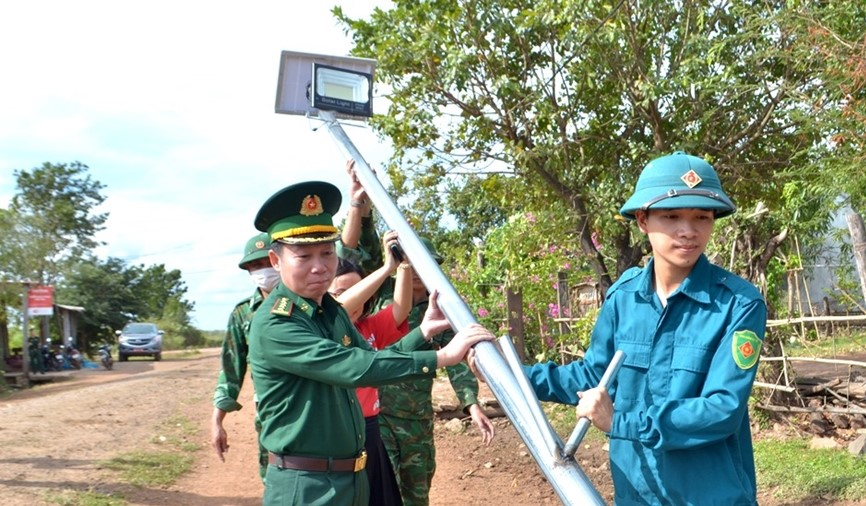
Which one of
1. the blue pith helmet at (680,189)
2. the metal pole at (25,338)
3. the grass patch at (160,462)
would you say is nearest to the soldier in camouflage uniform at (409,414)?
the blue pith helmet at (680,189)

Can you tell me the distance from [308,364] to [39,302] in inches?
771

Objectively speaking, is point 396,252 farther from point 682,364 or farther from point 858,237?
point 858,237

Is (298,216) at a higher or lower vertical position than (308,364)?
higher

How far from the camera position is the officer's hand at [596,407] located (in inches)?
79.1

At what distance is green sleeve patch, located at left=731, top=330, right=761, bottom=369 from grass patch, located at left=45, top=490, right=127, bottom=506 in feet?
18.1

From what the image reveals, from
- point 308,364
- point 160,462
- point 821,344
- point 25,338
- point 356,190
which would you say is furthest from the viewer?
point 25,338

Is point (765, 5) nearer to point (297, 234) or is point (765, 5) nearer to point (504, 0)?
point (504, 0)

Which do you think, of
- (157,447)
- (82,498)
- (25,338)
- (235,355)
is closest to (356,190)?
(235,355)

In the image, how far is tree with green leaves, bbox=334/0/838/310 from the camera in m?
6.17

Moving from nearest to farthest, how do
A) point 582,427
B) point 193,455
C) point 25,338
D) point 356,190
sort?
point 582,427
point 356,190
point 193,455
point 25,338

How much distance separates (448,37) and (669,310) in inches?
199

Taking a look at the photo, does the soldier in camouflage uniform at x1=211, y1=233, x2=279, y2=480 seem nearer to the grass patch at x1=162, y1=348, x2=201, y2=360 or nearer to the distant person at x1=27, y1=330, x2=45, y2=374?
the distant person at x1=27, y1=330, x2=45, y2=374

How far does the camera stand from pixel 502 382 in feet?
6.72

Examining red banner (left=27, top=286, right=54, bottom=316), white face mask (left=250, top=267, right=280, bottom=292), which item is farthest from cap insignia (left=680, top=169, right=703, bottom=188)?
red banner (left=27, top=286, right=54, bottom=316)
